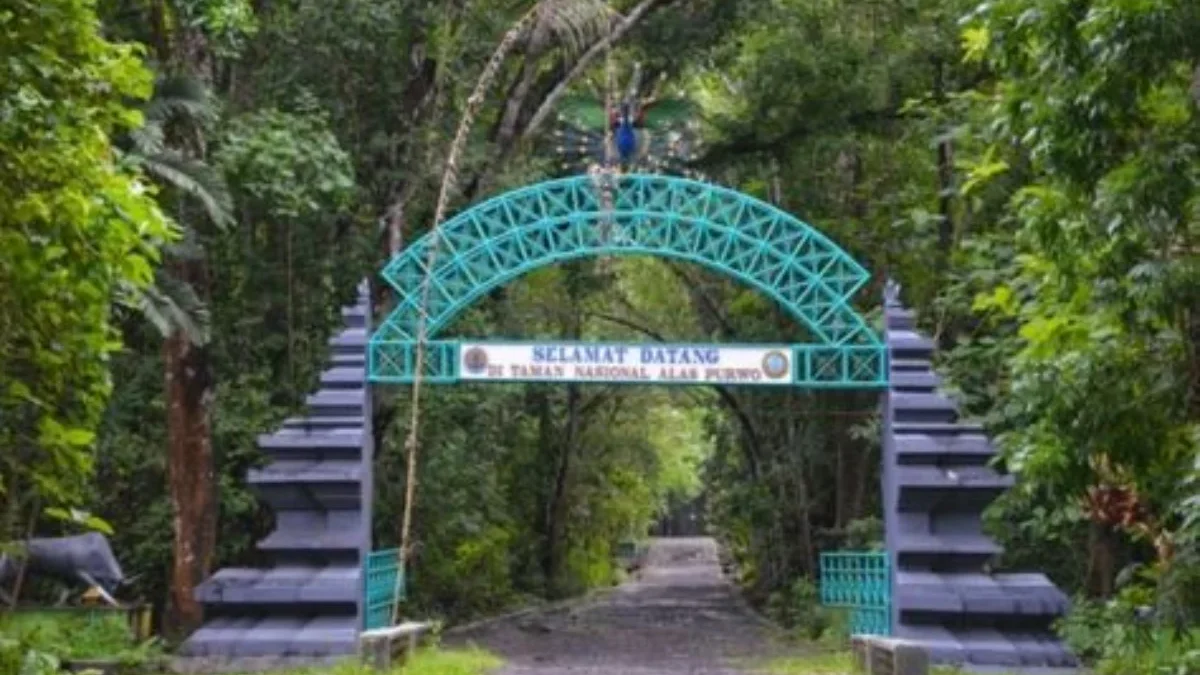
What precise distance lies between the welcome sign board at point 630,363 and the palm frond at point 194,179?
2193mm

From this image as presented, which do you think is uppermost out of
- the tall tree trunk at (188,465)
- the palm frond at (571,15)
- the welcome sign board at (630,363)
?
the palm frond at (571,15)

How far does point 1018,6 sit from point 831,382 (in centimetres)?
652

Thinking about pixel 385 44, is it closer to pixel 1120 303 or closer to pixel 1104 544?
pixel 1104 544

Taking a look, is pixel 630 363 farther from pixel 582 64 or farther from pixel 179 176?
pixel 582 64

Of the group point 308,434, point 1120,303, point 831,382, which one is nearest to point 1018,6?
point 1120,303

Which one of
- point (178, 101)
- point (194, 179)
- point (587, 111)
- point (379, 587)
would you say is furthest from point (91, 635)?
point (587, 111)

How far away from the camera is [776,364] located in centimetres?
1242

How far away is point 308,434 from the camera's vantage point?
12.1 meters

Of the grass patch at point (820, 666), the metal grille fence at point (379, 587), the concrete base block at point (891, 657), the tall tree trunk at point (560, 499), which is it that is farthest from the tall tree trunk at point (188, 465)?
the tall tree trunk at point (560, 499)

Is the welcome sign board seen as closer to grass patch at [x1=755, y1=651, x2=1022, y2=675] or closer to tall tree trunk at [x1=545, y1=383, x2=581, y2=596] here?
grass patch at [x1=755, y1=651, x2=1022, y2=675]

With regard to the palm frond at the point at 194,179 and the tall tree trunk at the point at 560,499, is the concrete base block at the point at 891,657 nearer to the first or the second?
the palm frond at the point at 194,179

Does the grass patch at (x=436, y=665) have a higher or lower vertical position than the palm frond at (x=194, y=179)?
lower

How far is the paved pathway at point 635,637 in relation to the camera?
41.0 ft

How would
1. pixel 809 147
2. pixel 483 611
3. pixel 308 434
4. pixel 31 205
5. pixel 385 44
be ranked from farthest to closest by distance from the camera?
pixel 483 611
pixel 809 147
pixel 385 44
pixel 308 434
pixel 31 205
